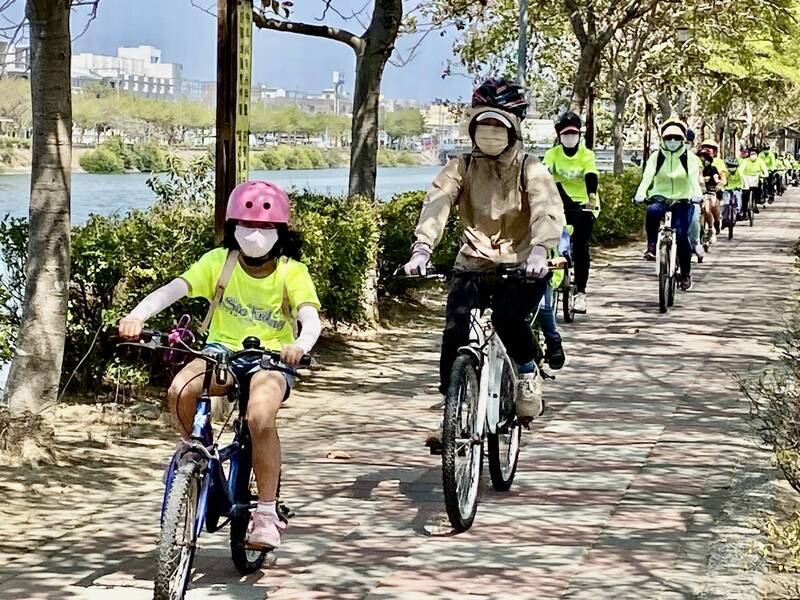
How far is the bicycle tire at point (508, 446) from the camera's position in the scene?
22.4 ft

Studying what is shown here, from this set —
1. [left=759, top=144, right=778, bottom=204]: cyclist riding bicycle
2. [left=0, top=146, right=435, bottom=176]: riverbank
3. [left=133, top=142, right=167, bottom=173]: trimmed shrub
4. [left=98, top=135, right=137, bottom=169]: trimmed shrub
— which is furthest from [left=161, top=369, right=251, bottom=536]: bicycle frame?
[left=759, top=144, right=778, bottom=204]: cyclist riding bicycle

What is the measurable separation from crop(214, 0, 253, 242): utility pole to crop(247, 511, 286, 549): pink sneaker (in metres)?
3.93

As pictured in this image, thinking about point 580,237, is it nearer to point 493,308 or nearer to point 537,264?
point 493,308

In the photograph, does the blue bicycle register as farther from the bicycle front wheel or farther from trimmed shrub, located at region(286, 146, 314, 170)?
trimmed shrub, located at region(286, 146, 314, 170)

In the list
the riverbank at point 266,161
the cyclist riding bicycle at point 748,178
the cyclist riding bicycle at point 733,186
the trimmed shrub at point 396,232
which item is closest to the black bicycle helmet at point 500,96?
the riverbank at point 266,161

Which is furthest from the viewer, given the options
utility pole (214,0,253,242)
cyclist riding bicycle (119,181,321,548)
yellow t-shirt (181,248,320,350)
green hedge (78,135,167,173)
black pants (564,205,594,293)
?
black pants (564,205,594,293)

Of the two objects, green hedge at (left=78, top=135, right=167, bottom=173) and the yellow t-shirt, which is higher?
green hedge at (left=78, top=135, right=167, bottom=173)

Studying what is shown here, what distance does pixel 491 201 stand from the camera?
689 centimetres

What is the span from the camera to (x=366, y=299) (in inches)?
504

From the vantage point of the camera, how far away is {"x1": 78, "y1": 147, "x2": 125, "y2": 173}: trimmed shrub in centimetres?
1473

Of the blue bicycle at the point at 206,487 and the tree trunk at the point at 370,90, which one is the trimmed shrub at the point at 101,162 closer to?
the tree trunk at the point at 370,90

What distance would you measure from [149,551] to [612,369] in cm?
569

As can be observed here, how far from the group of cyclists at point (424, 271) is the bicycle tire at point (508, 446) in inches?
4.0

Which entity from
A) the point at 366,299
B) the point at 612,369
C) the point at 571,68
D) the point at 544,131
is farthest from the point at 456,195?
the point at 544,131
